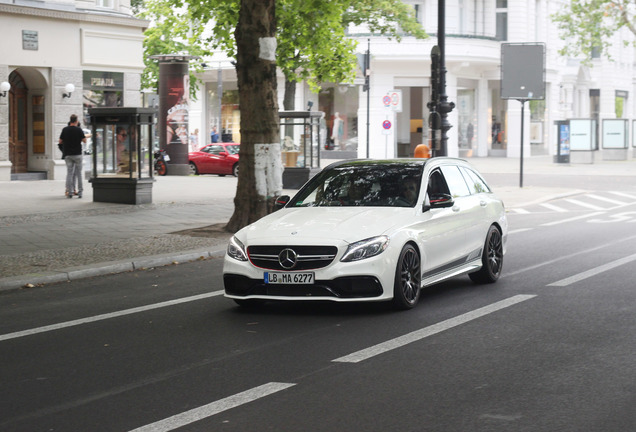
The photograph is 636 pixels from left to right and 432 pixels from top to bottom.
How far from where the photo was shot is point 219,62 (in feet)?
198

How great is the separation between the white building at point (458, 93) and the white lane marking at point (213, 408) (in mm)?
46568

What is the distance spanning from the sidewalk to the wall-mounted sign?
4044 millimetres

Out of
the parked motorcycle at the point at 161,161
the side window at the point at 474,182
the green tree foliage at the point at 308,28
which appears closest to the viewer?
the side window at the point at 474,182

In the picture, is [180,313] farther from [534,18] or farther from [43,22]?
[534,18]

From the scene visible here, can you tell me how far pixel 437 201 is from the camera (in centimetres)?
1042

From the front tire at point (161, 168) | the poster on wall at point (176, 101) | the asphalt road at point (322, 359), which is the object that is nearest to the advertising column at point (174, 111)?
the poster on wall at point (176, 101)

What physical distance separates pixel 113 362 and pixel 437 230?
394 cm

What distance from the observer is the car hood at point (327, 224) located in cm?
940

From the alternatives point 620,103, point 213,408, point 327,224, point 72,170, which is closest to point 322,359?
point 213,408

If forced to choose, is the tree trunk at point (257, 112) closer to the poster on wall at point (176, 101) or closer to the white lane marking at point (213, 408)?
the white lane marking at point (213, 408)

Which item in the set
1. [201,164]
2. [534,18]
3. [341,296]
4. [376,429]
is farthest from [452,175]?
[534,18]

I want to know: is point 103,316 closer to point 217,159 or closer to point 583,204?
point 583,204

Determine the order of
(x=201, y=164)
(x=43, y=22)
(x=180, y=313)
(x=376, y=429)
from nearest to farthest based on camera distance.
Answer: (x=376, y=429)
(x=180, y=313)
(x=43, y=22)
(x=201, y=164)

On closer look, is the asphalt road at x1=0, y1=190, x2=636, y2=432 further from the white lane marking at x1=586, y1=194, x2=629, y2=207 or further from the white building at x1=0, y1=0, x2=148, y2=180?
the white building at x1=0, y1=0, x2=148, y2=180
